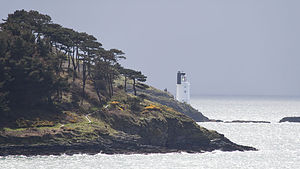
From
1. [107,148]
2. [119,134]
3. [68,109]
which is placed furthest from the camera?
[68,109]

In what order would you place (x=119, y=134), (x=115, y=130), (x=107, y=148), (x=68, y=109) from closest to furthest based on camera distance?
(x=107, y=148) < (x=119, y=134) < (x=115, y=130) < (x=68, y=109)

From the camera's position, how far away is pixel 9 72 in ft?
389

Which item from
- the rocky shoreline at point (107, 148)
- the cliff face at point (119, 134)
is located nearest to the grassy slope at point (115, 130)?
the cliff face at point (119, 134)

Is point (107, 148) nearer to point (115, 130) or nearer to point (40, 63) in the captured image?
point (115, 130)

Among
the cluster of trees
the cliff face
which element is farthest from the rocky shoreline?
the cluster of trees

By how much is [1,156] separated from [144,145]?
31753 mm

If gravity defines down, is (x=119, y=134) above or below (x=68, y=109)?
below

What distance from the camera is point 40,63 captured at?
405ft

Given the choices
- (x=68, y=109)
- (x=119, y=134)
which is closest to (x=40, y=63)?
(x=68, y=109)

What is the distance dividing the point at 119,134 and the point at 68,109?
563 inches

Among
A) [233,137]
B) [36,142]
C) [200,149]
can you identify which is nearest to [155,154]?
[200,149]

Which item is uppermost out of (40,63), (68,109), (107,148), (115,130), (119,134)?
(40,63)

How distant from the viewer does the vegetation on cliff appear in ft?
375

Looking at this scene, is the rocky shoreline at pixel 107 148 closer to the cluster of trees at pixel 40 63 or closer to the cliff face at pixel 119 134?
the cliff face at pixel 119 134
